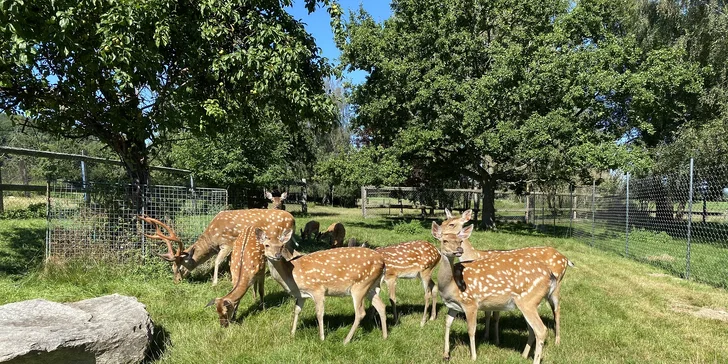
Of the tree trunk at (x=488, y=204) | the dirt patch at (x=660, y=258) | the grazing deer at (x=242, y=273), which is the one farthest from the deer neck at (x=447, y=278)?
the tree trunk at (x=488, y=204)

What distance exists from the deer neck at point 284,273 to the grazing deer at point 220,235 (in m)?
2.18

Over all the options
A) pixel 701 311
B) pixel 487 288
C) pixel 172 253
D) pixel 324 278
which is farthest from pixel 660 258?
pixel 172 253

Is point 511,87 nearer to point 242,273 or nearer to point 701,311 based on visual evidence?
point 701,311

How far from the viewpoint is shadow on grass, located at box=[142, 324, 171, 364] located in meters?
4.54

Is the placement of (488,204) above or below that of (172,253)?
above

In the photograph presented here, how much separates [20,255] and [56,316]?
18.3 feet

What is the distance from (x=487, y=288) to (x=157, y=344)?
377 cm

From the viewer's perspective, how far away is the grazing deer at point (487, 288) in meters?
4.81

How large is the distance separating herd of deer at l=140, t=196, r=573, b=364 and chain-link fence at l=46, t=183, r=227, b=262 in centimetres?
257

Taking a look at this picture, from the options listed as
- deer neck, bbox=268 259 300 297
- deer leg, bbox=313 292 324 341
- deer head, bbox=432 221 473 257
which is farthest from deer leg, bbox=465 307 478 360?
deer neck, bbox=268 259 300 297

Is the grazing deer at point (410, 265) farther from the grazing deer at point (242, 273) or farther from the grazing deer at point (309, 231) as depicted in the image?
the grazing deer at point (309, 231)

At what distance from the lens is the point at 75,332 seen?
12.3 feet

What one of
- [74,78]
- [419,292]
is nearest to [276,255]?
[419,292]

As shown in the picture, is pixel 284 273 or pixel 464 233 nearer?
pixel 464 233
